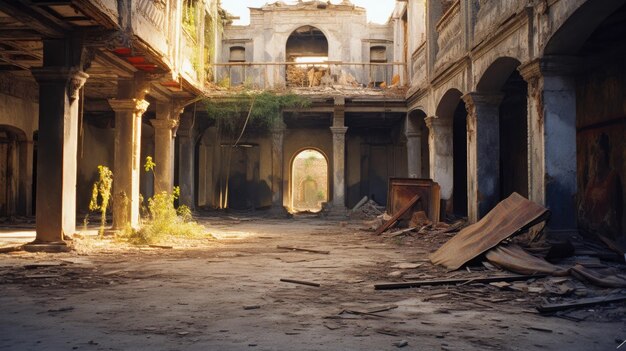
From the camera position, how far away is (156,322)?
4180 mm

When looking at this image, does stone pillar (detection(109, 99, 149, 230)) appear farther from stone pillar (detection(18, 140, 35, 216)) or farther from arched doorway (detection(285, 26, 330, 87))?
arched doorway (detection(285, 26, 330, 87))

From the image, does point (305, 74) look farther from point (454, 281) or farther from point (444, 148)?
point (454, 281)

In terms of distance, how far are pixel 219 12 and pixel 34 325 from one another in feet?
64.5

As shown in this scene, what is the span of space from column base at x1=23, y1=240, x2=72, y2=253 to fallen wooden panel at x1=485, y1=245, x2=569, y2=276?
656cm

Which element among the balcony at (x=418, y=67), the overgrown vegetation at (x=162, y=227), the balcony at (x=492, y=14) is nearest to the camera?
the balcony at (x=492, y=14)

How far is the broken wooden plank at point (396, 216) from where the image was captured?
12195 mm

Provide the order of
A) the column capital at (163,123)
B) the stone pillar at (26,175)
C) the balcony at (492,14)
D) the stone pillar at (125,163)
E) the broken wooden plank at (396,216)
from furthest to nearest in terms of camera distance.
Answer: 1. the stone pillar at (26,175)
2. the column capital at (163,123)
3. the broken wooden plank at (396,216)
4. the stone pillar at (125,163)
5. the balcony at (492,14)

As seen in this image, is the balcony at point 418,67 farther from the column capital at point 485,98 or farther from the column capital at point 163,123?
the column capital at point 163,123

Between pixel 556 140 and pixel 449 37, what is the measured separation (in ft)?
19.0

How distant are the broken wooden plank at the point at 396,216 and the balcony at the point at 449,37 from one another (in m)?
3.42

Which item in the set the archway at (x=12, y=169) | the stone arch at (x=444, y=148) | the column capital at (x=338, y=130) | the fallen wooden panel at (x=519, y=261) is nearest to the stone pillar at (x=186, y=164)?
the archway at (x=12, y=169)

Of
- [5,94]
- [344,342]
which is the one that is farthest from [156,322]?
[5,94]

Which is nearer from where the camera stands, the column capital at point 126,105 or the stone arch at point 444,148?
the column capital at point 126,105

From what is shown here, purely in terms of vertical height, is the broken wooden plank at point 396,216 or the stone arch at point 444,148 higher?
the stone arch at point 444,148
